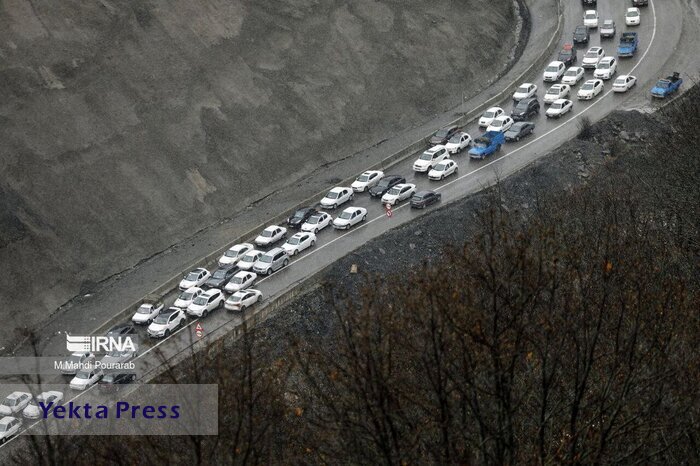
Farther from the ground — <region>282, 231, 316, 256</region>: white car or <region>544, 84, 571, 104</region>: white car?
<region>282, 231, 316, 256</region>: white car

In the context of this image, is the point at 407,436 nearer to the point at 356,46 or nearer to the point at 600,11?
the point at 356,46

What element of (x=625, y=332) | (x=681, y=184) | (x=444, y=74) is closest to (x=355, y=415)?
(x=625, y=332)

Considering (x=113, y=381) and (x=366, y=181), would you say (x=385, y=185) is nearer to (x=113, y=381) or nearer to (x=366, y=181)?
(x=366, y=181)

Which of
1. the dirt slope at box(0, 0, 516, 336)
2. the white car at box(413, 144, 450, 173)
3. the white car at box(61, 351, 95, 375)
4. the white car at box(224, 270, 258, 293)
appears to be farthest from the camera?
the white car at box(413, 144, 450, 173)

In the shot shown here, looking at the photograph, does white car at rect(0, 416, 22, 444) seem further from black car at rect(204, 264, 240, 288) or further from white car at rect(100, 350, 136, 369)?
black car at rect(204, 264, 240, 288)

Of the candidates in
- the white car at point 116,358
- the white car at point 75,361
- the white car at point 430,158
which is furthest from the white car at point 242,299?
the white car at point 430,158

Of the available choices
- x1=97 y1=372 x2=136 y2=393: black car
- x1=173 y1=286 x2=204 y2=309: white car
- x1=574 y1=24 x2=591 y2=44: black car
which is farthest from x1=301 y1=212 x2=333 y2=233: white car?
x1=574 y1=24 x2=591 y2=44: black car

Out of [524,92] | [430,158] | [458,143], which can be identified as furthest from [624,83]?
[430,158]
